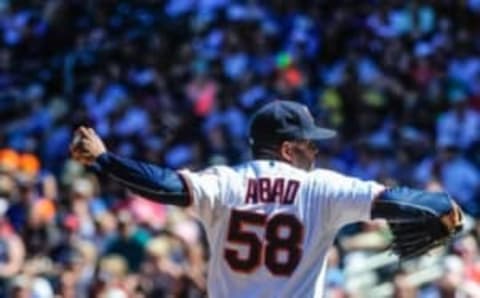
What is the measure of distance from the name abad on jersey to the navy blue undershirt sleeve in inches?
10.1

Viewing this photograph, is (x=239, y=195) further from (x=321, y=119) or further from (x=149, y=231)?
(x=321, y=119)

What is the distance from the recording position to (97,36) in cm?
1955

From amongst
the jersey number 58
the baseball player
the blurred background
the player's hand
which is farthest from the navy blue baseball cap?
the blurred background

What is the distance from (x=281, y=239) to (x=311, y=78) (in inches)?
448

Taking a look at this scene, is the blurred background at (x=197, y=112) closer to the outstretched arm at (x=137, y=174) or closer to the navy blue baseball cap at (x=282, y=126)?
the navy blue baseball cap at (x=282, y=126)

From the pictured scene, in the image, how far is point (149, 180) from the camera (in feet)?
20.5

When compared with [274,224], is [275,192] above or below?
above

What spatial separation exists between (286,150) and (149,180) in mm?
571

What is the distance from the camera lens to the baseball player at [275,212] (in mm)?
6320

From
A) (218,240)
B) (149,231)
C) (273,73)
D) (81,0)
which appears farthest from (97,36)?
(218,240)

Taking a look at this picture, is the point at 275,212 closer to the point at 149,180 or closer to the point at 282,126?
the point at 282,126

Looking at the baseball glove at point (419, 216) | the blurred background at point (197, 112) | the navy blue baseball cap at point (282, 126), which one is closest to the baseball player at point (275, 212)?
the baseball glove at point (419, 216)

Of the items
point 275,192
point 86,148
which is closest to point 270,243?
point 275,192

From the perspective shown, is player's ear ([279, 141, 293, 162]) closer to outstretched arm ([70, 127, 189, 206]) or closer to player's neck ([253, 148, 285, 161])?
player's neck ([253, 148, 285, 161])
